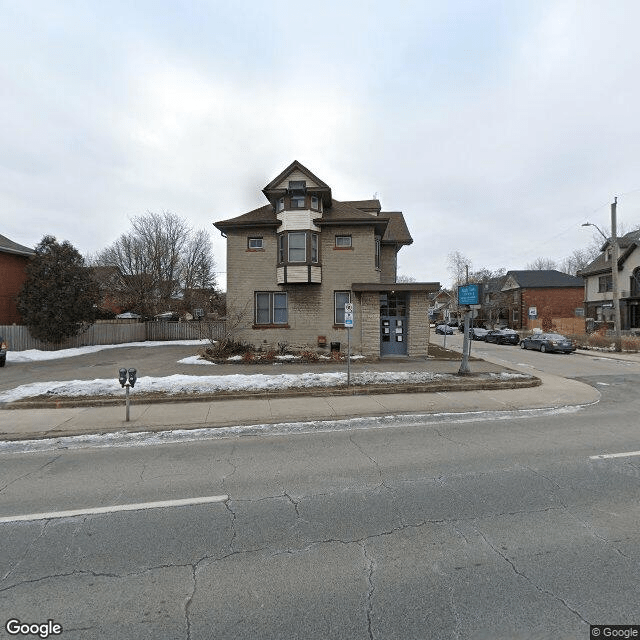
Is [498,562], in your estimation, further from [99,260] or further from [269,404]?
[99,260]

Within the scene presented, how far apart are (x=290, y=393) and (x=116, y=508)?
6.04 metres

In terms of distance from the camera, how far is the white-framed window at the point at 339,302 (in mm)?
18516

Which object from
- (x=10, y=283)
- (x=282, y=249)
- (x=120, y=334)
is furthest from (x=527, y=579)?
(x=120, y=334)

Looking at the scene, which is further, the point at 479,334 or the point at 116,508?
the point at 479,334

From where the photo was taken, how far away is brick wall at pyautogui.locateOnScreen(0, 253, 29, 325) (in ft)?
71.5

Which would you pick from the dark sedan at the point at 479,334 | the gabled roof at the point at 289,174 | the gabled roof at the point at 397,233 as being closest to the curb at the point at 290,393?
the gabled roof at the point at 289,174

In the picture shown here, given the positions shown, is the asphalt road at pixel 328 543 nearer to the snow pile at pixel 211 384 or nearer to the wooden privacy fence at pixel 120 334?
the snow pile at pixel 211 384

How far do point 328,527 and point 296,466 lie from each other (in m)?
1.70

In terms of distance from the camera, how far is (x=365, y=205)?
2367 centimetres

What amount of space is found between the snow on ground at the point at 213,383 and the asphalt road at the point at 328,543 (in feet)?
14.1

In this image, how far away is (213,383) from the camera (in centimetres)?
1086

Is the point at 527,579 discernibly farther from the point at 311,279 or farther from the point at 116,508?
the point at 311,279

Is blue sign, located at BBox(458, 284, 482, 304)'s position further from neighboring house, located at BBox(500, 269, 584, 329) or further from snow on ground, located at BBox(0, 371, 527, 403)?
neighboring house, located at BBox(500, 269, 584, 329)

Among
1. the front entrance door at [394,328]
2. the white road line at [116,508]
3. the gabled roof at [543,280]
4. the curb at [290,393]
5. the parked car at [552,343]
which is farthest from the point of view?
the gabled roof at [543,280]
